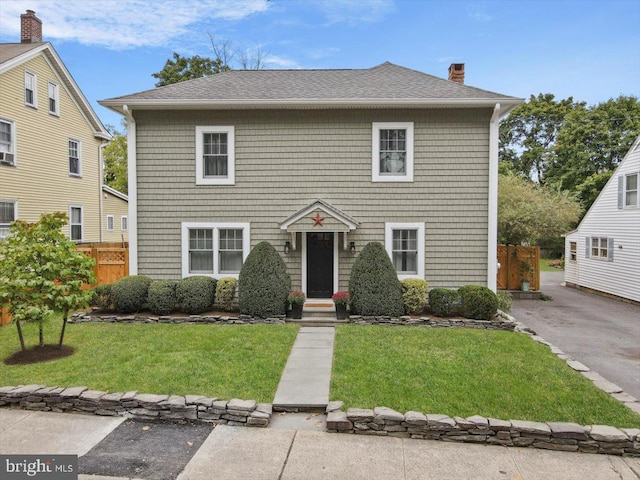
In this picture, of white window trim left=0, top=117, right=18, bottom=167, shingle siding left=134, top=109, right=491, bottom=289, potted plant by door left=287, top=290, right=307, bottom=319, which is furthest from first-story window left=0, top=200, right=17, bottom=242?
potted plant by door left=287, top=290, right=307, bottom=319

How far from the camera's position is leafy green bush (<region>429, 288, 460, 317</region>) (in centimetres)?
985

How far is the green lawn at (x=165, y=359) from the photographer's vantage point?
573cm

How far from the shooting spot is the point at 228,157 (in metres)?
11.0

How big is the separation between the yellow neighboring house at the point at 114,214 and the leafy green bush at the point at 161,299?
37.8 feet

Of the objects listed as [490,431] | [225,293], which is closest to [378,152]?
[225,293]

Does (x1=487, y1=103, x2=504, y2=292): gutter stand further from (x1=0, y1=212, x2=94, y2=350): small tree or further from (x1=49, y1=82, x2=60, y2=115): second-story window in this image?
(x1=49, y1=82, x2=60, y2=115): second-story window

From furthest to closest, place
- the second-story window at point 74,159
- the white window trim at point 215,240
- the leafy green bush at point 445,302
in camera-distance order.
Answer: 1. the second-story window at point 74,159
2. the white window trim at point 215,240
3. the leafy green bush at point 445,302

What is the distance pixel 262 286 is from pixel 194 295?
181 centimetres

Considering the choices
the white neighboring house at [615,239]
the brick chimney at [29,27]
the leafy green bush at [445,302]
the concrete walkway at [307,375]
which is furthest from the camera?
the brick chimney at [29,27]

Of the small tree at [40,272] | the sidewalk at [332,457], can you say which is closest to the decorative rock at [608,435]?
the sidewalk at [332,457]

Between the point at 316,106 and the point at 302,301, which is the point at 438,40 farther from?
the point at 302,301

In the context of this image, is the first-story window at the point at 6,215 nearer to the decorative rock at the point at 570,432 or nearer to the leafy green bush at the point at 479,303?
the leafy green bush at the point at 479,303

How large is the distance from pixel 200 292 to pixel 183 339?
203 cm

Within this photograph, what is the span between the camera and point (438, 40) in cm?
1609
